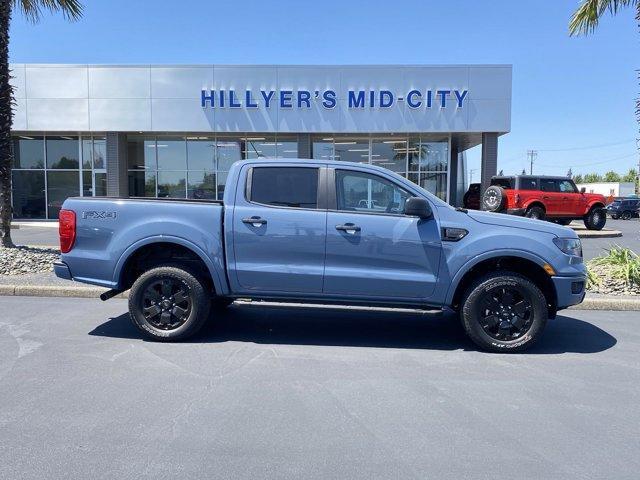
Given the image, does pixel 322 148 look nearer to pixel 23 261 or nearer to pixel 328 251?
pixel 23 261

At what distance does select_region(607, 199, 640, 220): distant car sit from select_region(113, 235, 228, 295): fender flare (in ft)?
127

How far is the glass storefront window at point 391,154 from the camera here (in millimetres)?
21438

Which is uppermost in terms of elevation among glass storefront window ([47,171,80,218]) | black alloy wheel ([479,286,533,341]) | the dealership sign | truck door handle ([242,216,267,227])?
the dealership sign

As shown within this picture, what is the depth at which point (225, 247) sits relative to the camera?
5434 mm

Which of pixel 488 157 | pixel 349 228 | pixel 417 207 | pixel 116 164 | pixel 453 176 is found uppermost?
pixel 488 157

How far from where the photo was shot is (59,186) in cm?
2272

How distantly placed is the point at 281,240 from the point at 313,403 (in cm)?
187

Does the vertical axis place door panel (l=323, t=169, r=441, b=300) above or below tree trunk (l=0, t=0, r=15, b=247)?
below

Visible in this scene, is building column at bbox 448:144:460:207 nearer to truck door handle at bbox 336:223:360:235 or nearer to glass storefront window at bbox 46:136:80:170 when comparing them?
glass storefront window at bbox 46:136:80:170

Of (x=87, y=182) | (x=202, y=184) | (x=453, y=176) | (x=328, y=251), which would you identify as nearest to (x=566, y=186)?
(x=453, y=176)

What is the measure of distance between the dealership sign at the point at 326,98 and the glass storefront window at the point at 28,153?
8.67 m

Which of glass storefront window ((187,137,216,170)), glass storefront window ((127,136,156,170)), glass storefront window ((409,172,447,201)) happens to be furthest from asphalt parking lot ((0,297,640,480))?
glass storefront window ((127,136,156,170))

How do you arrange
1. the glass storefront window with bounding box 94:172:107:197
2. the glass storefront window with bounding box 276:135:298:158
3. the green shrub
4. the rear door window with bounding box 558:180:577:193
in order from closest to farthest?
the green shrub
the rear door window with bounding box 558:180:577:193
the glass storefront window with bounding box 276:135:298:158
the glass storefront window with bounding box 94:172:107:197

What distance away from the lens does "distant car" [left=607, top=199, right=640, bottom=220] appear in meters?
36.7
